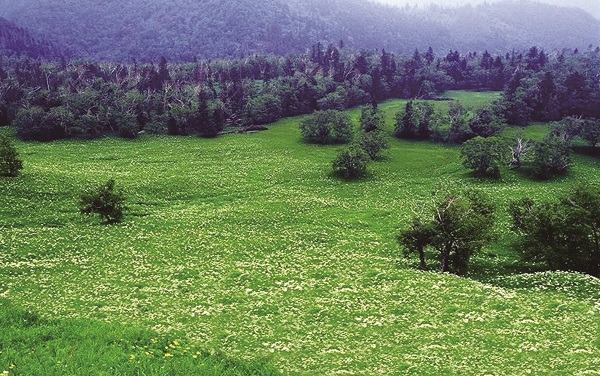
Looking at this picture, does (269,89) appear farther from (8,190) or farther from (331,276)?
(331,276)

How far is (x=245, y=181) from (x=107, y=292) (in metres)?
49.3

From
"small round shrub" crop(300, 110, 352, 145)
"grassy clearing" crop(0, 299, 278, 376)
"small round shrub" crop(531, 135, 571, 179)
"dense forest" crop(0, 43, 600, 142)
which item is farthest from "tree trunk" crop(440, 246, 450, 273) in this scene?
"dense forest" crop(0, 43, 600, 142)

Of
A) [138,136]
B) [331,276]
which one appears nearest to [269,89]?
[138,136]

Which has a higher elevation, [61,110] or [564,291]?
[61,110]

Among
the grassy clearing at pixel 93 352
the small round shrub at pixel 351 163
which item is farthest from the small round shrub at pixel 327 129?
the grassy clearing at pixel 93 352

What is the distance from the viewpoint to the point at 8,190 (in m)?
63.0

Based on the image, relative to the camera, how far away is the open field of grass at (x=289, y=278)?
26.8 meters

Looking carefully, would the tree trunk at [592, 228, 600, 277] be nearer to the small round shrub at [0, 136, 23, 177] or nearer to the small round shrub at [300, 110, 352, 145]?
the small round shrub at [0, 136, 23, 177]

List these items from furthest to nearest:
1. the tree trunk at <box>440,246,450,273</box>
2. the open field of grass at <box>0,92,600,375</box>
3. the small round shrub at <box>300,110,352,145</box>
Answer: the small round shrub at <box>300,110,352,145</box> → the tree trunk at <box>440,246,450,273</box> → the open field of grass at <box>0,92,600,375</box>

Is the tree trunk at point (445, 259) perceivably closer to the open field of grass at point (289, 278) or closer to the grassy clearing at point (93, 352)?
the open field of grass at point (289, 278)

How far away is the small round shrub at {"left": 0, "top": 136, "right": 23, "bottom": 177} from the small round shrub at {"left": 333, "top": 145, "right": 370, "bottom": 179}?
55.4 m

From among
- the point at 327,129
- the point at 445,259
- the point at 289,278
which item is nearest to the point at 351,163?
the point at 327,129

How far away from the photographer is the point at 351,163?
8906 cm

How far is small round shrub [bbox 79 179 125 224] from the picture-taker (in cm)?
5706
